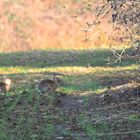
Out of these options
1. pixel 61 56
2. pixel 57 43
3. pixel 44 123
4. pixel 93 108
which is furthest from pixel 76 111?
pixel 57 43

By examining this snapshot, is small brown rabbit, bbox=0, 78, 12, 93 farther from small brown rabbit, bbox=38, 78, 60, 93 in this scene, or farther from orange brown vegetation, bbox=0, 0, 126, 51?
orange brown vegetation, bbox=0, 0, 126, 51

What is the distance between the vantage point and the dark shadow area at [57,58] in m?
15.1

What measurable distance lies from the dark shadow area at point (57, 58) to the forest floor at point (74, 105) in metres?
0.41

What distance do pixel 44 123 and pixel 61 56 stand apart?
866 centimetres

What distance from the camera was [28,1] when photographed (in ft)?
69.8

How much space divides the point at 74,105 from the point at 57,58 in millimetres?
6937

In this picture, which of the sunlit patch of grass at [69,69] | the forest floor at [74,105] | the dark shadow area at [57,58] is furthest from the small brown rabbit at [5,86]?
the dark shadow area at [57,58]

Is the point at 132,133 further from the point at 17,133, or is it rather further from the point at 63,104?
the point at 63,104

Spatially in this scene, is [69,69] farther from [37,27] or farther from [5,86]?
[37,27]

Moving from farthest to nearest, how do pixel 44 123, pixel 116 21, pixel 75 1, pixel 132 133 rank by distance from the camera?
pixel 75 1 → pixel 116 21 → pixel 44 123 → pixel 132 133

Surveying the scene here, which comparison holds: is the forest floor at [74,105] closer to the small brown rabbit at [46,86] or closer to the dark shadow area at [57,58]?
the small brown rabbit at [46,86]

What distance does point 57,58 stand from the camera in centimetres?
1600

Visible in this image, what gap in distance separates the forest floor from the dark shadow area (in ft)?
1.36

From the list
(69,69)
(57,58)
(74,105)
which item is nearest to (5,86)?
(74,105)
